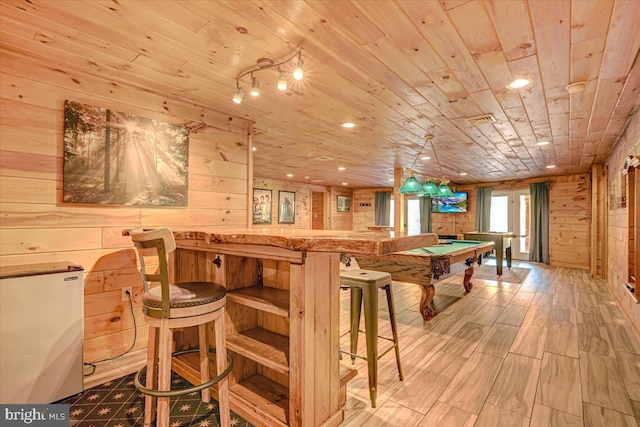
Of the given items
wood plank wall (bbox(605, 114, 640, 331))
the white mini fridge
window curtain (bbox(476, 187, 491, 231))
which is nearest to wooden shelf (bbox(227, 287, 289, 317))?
the white mini fridge

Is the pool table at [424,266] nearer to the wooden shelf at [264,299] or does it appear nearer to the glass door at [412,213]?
the wooden shelf at [264,299]

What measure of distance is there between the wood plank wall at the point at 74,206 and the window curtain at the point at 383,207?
869 cm

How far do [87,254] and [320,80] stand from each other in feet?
7.34

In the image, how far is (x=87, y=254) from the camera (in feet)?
7.48

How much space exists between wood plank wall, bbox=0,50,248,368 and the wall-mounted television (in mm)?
8529

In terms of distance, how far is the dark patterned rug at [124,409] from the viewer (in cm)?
178

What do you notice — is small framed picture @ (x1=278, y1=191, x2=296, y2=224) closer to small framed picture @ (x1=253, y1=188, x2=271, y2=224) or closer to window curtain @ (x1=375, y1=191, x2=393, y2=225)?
small framed picture @ (x1=253, y1=188, x2=271, y2=224)

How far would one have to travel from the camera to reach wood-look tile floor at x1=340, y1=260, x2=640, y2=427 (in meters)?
1.91

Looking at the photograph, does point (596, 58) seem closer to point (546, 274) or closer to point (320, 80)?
point (320, 80)

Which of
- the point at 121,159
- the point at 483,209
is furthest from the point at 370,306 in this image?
the point at 483,209

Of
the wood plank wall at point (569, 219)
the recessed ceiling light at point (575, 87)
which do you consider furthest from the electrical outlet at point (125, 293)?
the wood plank wall at point (569, 219)

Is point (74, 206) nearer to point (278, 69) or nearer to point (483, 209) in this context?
point (278, 69)

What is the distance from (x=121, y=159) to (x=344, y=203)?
945 cm

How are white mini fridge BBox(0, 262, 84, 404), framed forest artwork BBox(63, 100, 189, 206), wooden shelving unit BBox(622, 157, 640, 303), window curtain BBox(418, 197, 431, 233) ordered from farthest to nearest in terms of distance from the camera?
1. window curtain BBox(418, 197, 431, 233)
2. wooden shelving unit BBox(622, 157, 640, 303)
3. framed forest artwork BBox(63, 100, 189, 206)
4. white mini fridge BBox(0, 262, 84, 404)
